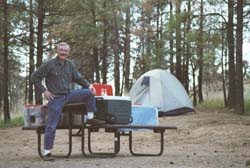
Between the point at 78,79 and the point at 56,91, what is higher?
the point at 78,79

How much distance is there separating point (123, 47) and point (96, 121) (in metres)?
26.9

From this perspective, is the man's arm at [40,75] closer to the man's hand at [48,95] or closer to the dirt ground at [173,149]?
the man's hand at [48,95]

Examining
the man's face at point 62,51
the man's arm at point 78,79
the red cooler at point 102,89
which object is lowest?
the red cooler at point 102,89

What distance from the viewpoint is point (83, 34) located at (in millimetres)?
21422

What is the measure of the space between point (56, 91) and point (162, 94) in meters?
13.9

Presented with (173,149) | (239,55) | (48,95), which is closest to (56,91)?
(48,95)

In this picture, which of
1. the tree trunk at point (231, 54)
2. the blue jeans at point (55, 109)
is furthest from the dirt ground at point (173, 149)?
the tree trunk at point (231, 54)

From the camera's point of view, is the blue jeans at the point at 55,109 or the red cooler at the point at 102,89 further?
the red cooler at the point at 102,89

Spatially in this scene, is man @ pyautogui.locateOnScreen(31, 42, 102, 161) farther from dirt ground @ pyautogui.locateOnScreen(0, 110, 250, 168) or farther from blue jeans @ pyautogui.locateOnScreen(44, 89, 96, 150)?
dirt ground @ pyautogui.locateOnScreen(0, 110, 250, 168)

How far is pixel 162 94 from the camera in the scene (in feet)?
70.3

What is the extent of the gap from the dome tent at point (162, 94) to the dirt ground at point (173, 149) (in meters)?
2.91

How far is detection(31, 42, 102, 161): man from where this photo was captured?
25.2 ft

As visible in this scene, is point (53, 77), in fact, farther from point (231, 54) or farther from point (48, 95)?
point (231, 54)

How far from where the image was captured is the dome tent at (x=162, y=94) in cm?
2130
